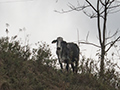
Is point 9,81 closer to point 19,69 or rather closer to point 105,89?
point 19,69

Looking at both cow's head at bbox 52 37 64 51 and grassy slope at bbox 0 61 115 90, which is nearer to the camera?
grassy slope at bbox 0 61 115 90

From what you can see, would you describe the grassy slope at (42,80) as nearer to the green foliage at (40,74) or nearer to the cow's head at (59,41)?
the green foliage at (40,74)

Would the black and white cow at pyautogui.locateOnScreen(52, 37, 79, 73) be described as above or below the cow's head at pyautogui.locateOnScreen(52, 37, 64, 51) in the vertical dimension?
below

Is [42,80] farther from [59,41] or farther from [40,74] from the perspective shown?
[59,41]

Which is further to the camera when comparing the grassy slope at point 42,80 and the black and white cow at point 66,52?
the black and white cow at point 66,52

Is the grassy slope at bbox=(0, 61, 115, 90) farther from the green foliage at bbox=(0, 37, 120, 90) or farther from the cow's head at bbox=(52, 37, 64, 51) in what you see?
the cow's head at bbox=(52, 37, 64, 51)

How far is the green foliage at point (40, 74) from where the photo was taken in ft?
24.2

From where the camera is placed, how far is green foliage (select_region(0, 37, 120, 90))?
24.2 feet

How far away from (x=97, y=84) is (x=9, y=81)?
3.04 m

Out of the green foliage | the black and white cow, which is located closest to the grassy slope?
the green foliage

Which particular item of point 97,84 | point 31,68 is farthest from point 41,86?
point 97,84

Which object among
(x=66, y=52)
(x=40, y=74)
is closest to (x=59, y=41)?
(x=66, y=52)

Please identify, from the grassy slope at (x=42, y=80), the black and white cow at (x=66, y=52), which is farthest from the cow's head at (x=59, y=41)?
the grassy slope at (x=42, y=80)

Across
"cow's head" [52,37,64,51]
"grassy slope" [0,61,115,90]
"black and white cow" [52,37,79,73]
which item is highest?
"cow's head" [52,37,64,51]
